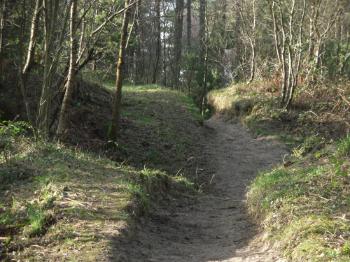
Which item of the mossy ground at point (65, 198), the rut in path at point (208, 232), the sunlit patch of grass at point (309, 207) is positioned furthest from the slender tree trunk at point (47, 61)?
the sunlit patch of grass at point (309, 207)

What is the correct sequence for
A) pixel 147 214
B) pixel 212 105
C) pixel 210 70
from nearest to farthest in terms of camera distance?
pixel 147 214, pixel 212 105, pixel 210 70

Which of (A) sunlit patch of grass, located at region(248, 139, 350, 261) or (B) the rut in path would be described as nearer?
(A) sunlit patch of grass, located at region(248, 139, 350, 261)

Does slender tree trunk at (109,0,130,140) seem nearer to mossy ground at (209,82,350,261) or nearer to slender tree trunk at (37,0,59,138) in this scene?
slender tree trunk at (37,0,59,138)

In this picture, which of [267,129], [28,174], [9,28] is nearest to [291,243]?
[28,174]

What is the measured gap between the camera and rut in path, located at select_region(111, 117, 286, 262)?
6902 mm

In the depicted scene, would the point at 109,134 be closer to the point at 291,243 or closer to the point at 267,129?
the point at 267,129

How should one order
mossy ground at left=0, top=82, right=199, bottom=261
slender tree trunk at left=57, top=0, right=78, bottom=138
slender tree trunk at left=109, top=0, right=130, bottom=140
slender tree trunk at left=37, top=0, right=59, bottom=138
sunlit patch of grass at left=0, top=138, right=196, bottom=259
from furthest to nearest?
slender tree trunk at left=109, top=0, right=130, bottom=140 < slender tree trunk at left=57, top=0, right=78, bottom=138 < slender tree trunk at left=37, top=0, right=59, bottom=138 < sunlit patch of grass at left=0, top=138, right=196, bottom=259 < mossy ground at left=0, top=82, right=199, bottom=261

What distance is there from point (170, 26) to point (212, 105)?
44.7 ft

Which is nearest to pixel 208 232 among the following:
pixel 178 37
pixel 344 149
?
pixel 344 149

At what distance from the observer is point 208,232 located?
28.7ft

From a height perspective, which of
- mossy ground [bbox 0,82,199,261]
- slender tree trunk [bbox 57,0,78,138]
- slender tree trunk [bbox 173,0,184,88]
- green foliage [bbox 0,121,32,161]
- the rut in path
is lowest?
the rut in path

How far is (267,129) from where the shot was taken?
64.4 feet

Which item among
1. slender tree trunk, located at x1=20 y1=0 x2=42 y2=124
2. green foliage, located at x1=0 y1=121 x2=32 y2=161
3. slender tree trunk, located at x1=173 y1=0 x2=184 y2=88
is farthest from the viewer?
slender tree trunk, located at x1=173 y1=0 x2=184 y2=88

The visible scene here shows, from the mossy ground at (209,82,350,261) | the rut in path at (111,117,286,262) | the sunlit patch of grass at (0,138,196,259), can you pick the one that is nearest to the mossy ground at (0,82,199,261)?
the sunlit patch of grass at (0,138,196,259)
